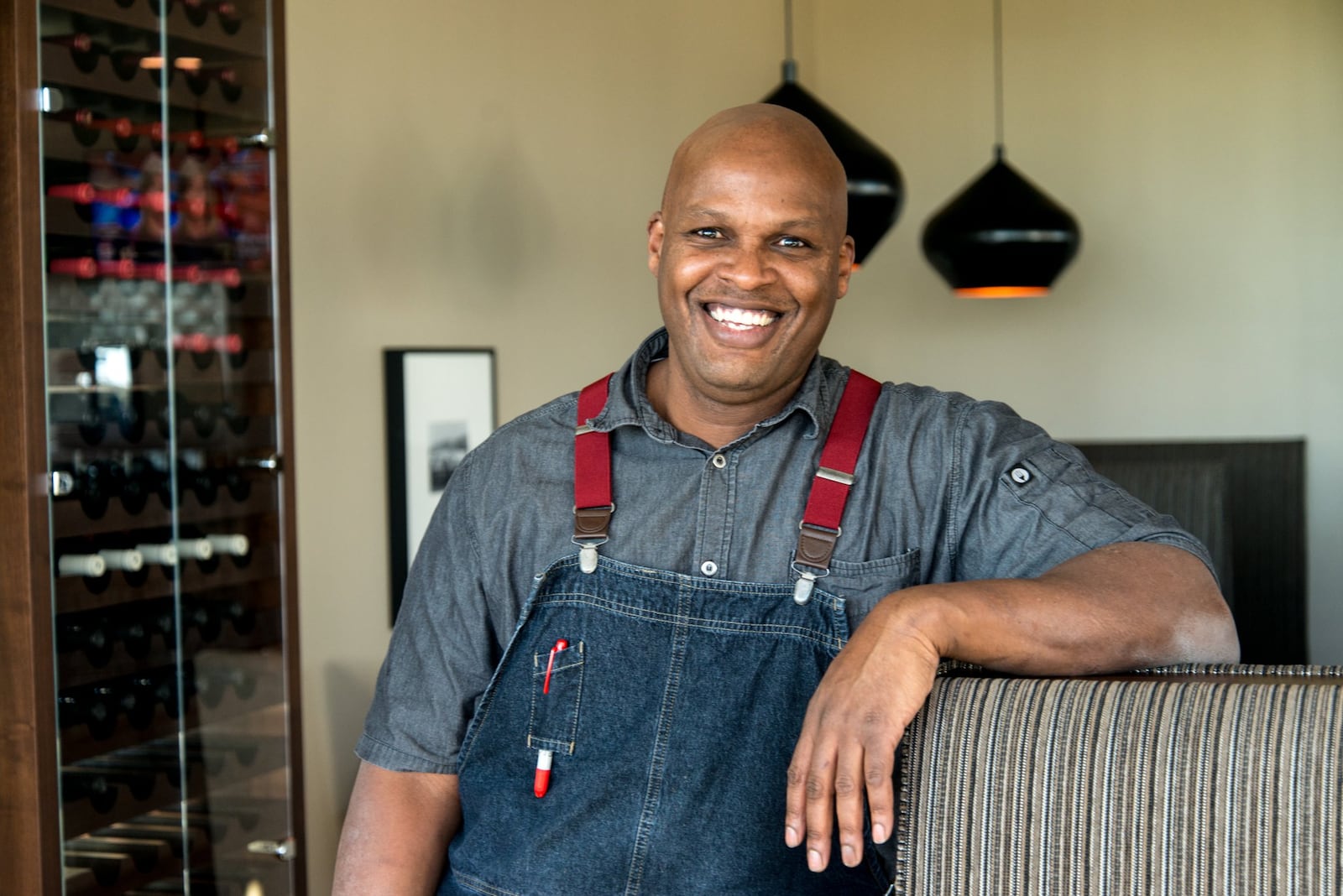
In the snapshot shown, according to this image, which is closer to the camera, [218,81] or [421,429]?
[218,81]

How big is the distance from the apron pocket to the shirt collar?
0.88ft

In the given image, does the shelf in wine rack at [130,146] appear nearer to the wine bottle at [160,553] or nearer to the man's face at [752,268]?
the wine bottle at [160,553]

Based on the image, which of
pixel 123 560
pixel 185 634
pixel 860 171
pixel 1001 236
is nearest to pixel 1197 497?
pixel 1001 236

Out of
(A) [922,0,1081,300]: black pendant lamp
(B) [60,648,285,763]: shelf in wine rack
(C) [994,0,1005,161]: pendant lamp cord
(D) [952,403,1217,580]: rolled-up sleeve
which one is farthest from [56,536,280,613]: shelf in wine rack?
(C) [994,0,1005,161]: pendant lamp cord

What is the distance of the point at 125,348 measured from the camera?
2.52 metres

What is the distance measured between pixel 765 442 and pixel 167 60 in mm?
1649

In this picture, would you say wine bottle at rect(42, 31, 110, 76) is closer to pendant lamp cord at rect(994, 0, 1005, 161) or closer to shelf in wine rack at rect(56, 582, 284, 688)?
shelf in wine rack at rect(56, 582, 284, 688)

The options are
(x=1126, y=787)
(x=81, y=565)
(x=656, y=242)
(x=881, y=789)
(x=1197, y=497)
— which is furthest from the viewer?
(x=1197, y=497)

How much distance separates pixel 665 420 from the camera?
1.61m

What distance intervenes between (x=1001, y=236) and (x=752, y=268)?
8.58ft

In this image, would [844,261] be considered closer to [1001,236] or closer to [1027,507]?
[1027,507]

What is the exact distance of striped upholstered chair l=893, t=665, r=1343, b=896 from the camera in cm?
→ 99

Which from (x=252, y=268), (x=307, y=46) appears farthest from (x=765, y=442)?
(x=307, y=46)

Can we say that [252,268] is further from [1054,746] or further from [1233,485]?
[1233,485]
